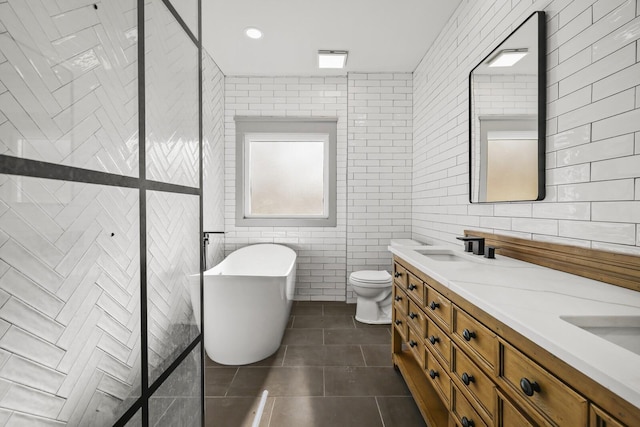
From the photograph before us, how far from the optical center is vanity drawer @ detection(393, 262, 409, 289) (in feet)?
6.45

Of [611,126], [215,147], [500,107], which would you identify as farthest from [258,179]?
[611,126]

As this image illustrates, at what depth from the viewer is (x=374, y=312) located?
3.21 m

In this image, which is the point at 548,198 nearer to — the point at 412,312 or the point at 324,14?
the point at 412,312

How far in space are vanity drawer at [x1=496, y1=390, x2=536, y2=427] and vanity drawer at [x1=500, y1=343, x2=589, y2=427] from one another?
5cm

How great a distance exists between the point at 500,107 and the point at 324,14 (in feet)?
5.73

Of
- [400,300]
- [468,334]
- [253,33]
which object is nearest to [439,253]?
[400,300]

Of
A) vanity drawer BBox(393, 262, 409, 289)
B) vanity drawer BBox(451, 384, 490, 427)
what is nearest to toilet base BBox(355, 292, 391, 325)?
vanity drawer BBox(393, 262, 409, 289)

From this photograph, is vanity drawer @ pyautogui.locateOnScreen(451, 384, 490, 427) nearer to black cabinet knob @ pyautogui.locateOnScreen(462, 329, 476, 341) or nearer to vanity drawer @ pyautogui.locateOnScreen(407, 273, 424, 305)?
black cabinet knob @ pyautogui.locateOnScreen(462, 329, 476, 341)

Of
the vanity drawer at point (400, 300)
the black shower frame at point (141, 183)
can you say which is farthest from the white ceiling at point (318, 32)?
the vanity drawer at point (400, 300)

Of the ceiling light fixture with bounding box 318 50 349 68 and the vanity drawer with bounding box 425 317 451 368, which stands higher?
the ceiling light fixture with bounding box 318 50 349 68

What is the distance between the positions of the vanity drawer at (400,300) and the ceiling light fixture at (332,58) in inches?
99.1

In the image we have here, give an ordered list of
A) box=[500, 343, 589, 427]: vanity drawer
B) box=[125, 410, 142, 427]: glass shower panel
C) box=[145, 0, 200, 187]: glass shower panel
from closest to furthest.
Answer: box=[500, 343, 589, 427]: vanity drawer < box=[125, 410, 142, 427]: glass shower panel < box=[145, 0, 200, 187]: glass shower panel

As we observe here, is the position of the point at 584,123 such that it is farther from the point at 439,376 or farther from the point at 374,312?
the point at 374,312

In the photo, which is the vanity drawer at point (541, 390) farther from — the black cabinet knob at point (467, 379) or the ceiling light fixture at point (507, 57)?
the ceiling light fixture at point (507, 57)
